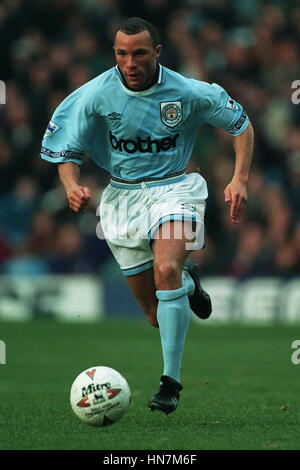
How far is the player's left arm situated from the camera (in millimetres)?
6062

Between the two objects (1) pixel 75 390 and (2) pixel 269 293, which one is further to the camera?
(2) pixel 269 293

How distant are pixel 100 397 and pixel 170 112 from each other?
6.29 ft

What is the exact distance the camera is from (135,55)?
20.1ft

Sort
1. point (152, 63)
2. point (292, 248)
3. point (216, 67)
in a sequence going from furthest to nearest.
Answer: point (216, 67) → point (292, 248) → point (152, 63)

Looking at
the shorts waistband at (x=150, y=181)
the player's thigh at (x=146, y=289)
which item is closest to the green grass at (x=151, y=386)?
the player's thigh at (x=146, y=289)

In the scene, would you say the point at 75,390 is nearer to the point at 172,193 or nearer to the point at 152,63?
the point at 172,193

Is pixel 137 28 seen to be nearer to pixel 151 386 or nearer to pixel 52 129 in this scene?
pixel 52 129

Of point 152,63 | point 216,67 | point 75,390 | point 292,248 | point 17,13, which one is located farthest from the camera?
point 17,13

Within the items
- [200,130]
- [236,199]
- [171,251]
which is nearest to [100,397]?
[171,251]

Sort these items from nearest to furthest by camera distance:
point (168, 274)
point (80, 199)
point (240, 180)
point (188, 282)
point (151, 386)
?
point (80, 199) < point (168, 274) < point (240, 180) < point (188, 282) < point (151, 386)

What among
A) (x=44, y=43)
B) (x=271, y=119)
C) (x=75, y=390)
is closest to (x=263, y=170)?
(x=271, y=119)

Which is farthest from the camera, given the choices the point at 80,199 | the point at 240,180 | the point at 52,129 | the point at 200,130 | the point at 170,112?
the point at 200,130

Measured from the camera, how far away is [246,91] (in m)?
14.5

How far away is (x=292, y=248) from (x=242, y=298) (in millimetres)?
967
